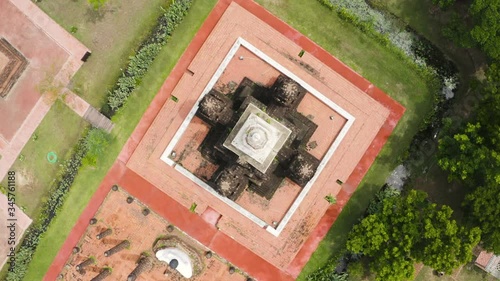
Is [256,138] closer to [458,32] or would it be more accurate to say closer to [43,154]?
[458,32]

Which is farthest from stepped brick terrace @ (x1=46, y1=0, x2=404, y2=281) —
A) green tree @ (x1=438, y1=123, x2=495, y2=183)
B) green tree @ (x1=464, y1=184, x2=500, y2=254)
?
green tree @ (x1=464, y1=184, x2=500, y2=254)

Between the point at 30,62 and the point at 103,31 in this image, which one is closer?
the point at 103,31

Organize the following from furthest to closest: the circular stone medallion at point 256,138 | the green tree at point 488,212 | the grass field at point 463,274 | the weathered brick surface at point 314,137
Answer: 1. the weathered brick surface at point 314,137
2. the grass field at point 463,274
3. the green tree at point 488,212
4. the circular stone medallion at point 256,138

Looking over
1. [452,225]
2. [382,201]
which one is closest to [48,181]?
[382,201]

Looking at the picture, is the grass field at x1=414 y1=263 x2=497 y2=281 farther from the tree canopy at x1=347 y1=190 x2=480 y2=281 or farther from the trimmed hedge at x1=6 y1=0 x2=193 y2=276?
the trimmed hedge at x1=6 y1=0 x2=193 y2=276

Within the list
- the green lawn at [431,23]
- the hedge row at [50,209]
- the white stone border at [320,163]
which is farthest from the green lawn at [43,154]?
the green lawn at [431,23]

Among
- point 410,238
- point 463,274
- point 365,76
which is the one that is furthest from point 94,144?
point 463,274

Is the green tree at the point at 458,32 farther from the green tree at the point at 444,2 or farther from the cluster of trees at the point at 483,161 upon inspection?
the cluster of trees at the point at 483,161
